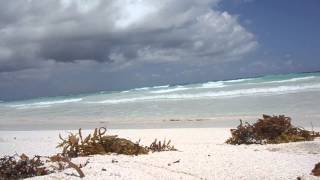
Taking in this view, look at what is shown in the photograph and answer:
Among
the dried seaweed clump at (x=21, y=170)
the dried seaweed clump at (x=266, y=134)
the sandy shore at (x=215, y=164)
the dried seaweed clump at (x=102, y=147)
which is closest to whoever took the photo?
the sandy shore at (x=215, y=164)

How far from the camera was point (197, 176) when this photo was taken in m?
4.77

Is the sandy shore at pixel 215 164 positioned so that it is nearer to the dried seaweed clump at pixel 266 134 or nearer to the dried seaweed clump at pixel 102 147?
the dried seaweed clump at pixel 102 147

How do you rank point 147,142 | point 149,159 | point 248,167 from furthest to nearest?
point 147,142
point 149,159
point 248,167

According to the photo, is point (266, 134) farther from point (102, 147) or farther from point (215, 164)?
point (102, 147)

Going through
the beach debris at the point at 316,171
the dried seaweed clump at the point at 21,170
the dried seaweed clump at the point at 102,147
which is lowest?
the beach debris at the point at 316,171

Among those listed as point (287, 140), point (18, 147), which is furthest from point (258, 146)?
point (18, 147)

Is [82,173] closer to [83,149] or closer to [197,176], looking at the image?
[197,176]

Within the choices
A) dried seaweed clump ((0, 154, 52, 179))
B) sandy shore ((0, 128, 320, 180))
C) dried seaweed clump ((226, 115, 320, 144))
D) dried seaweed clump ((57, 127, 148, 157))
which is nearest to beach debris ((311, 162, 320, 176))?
sandy shore ((0, 128, 320, 180))

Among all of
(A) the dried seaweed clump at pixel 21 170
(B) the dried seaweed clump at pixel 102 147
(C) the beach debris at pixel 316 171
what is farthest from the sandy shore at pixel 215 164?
(A) the dried seaweed clump at pixel 21 170

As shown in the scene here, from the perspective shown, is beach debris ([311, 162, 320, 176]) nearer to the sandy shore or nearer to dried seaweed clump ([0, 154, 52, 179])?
the sandy shore

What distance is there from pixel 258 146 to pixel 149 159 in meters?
2.27

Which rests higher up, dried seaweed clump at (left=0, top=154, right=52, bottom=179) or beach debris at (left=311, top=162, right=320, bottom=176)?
dried seaweed clump at (left=0, top=154, right=52, bottom=179)

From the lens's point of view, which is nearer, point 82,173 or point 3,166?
point 82,173

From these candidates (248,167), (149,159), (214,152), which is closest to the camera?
(248,167)
